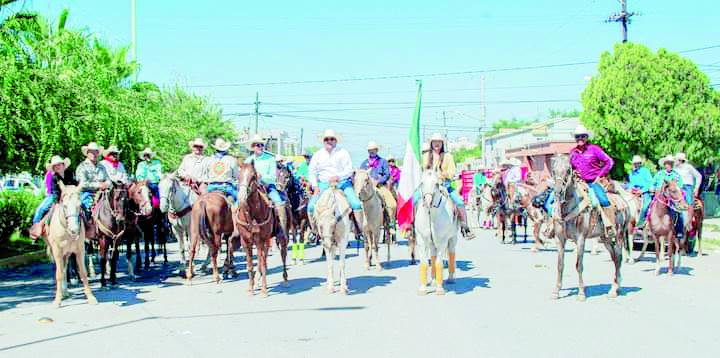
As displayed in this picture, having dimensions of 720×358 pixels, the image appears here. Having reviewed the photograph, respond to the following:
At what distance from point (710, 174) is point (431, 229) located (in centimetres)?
3007

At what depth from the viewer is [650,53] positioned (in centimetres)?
3281

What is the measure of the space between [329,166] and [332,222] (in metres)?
1.24

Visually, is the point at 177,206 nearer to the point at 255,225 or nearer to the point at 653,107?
the point at 255,225

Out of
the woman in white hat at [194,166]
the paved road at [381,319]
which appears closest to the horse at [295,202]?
the woman in white hat at [194,166]

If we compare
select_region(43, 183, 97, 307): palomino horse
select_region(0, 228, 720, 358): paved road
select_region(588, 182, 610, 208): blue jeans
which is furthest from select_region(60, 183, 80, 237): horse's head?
select_region(588, 182, 610, 208): blue jeans

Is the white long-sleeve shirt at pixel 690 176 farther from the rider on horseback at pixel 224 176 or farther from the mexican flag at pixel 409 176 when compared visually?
the rider on horseback at pixel 224 176

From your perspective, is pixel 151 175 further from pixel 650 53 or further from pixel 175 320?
pixel 650 53

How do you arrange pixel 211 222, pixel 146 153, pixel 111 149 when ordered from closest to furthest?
pixel 211 222 → pixel 111 149 → pixel 146 153

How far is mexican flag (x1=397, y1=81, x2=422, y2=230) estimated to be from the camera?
1279 centimetres

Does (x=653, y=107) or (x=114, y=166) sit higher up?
(x=653, y=107)

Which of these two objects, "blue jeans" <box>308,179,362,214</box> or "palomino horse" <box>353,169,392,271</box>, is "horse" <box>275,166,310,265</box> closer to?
"palomino horse" <box>353,169,392,271</box>

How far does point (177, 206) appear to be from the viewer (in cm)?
1603

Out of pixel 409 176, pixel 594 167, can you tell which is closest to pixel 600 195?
pixel 594 167

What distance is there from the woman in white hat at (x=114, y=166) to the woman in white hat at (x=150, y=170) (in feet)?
5.83
